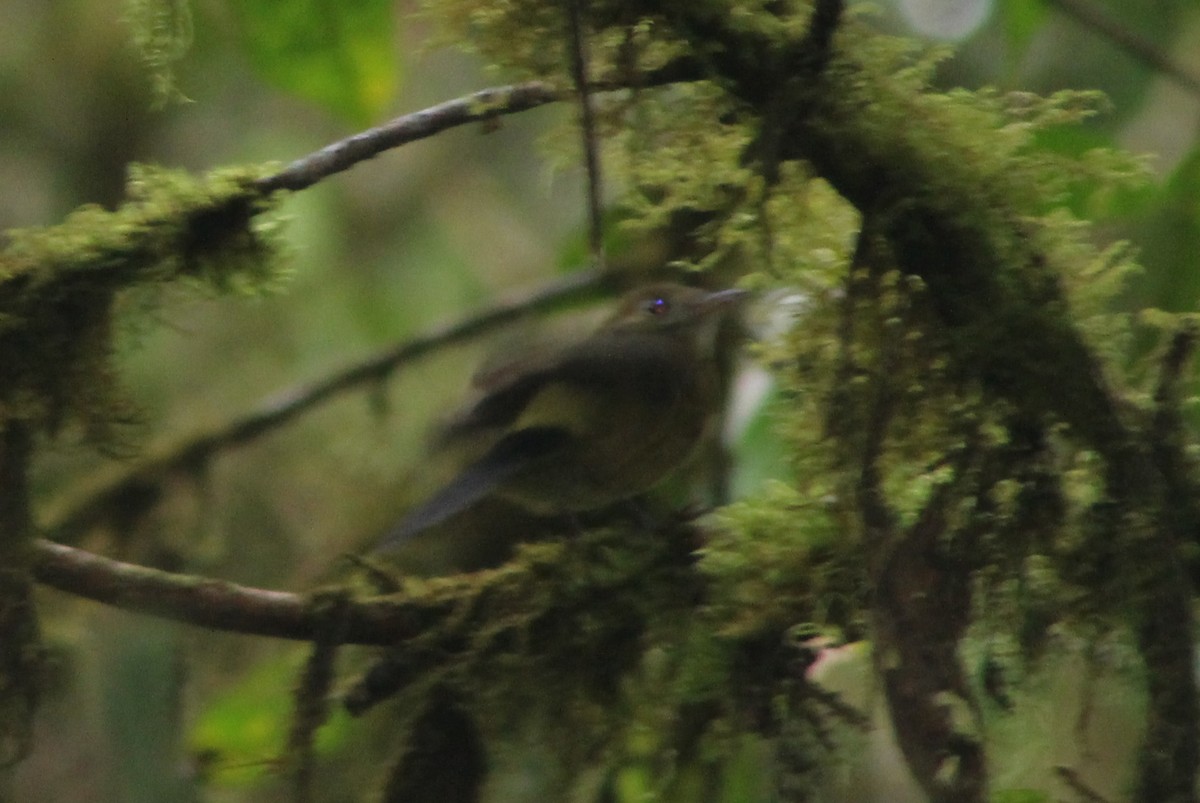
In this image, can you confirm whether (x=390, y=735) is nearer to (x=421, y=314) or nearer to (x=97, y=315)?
(x=97, y=315)

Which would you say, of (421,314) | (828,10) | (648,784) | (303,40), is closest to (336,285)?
(421,314)

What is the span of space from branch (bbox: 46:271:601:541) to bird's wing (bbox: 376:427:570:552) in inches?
26.9

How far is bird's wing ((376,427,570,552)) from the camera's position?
5.23 feet

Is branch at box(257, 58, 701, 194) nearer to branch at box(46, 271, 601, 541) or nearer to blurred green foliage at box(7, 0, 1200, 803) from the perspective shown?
blurred green foliage at box(7, 0, 1200, 803)

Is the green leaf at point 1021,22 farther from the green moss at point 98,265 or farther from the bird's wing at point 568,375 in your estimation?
the green moss at point 98,265

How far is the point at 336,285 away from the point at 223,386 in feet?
1.32

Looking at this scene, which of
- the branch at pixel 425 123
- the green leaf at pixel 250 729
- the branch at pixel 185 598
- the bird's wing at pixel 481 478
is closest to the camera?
the branch at pixel 425 123

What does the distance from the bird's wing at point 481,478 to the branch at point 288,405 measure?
68 centimetres

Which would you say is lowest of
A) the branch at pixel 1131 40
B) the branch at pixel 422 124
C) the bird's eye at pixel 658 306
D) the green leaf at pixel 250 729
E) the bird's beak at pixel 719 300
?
the green leaf at pixel 250 729

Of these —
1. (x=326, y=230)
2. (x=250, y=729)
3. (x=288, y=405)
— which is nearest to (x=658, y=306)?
(x=288, y=405)

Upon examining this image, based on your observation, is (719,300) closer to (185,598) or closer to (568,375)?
(568,375)

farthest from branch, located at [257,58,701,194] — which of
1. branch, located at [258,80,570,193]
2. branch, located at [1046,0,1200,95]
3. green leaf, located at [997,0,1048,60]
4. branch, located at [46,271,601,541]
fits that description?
branch, located at [46,271,601,541]

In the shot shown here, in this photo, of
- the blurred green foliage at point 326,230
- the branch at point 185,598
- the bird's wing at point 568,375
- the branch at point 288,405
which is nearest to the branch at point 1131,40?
the blurred green foliage at point 326,230

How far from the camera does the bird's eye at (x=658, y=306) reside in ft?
7.10
